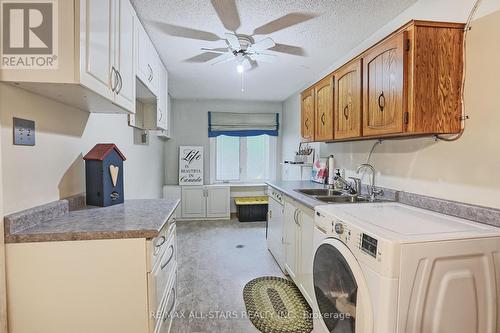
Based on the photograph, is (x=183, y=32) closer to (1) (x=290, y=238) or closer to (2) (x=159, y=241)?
(2) (x=159, y=241)

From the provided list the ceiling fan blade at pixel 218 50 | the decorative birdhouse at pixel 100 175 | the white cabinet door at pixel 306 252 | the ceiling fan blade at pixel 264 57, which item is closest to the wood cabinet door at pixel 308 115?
the ceiling fan blade at pixel 264 57

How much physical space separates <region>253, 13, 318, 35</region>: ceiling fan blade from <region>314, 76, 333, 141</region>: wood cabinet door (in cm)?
62

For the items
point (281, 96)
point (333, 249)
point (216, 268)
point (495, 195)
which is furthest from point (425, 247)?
point (281, 96)

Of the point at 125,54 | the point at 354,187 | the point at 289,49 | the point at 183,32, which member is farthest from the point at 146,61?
the point at 354,187

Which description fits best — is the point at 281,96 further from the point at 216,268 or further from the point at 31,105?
the point at 31,105

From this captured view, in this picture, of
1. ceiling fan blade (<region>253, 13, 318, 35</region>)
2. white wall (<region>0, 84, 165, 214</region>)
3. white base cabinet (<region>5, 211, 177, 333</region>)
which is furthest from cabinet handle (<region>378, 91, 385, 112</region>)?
white wall (<region>0, 84, 165, 214</region>)

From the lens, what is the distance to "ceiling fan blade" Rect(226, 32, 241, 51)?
2.10 meters

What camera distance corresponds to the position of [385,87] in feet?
5.38

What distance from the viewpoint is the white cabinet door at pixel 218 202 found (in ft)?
15.9

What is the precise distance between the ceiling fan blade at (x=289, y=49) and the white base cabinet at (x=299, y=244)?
5.05 ft

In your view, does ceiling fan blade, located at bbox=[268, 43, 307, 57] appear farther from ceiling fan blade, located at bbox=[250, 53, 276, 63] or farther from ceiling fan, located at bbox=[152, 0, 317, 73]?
ceiling fan blade, located at bbox=[250, 53, 276, 63]

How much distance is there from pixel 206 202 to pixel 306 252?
3.07 m

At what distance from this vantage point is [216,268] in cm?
283

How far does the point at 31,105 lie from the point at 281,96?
4081 mm
